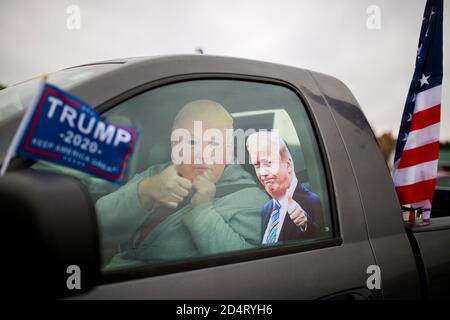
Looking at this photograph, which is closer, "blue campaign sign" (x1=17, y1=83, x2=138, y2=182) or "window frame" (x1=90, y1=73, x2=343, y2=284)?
"blue campaign sign" (x1=17, y1=83, x2=138, y2=182)

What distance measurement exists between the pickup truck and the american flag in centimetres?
22

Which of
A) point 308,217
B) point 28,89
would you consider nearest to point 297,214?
point 308,217

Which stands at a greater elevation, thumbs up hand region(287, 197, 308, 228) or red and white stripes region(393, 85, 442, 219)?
red and white stripes region(393, 85, 442, 219)

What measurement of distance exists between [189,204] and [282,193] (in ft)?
1.31

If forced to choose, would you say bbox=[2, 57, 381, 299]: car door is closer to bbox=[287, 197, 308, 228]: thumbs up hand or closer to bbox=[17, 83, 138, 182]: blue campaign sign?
bbox=[287, 197, 308, 228]: thumbs up hand

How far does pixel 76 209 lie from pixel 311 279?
A: 0.86 meters

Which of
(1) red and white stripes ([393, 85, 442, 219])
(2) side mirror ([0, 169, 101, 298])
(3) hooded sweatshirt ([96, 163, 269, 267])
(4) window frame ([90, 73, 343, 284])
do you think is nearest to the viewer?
(2) side mirror ([0, 169, 101, 298])

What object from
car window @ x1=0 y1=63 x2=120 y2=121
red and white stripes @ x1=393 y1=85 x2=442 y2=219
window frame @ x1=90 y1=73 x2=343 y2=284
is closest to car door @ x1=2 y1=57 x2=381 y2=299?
window frame @ x1=90 y1=73 x2=343 y2=284

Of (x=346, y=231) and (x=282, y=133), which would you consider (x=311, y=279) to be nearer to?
(x=346, y=231)

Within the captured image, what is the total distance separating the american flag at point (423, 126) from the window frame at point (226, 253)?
2.19 ft

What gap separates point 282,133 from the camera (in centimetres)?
164

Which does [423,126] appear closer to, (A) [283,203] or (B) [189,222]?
(A) [283,203]

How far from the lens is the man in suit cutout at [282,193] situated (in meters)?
1.52

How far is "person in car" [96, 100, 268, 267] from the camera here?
1.25 meters
